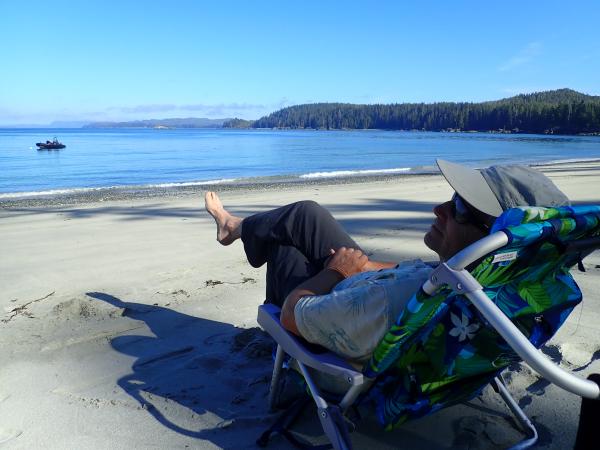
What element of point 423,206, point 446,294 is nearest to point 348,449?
point 446,294

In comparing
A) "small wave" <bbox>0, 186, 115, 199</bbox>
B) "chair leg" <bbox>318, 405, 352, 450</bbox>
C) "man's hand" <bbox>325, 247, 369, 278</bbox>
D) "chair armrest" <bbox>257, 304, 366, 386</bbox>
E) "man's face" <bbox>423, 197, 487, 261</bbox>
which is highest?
"man's face" <bbox>423, 197, 487, 261</bbox>

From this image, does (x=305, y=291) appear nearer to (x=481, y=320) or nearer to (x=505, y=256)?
(x=481, y=320)

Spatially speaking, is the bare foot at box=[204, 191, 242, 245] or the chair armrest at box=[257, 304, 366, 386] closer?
the chair armrest at box=[257, 304, 366, 386]

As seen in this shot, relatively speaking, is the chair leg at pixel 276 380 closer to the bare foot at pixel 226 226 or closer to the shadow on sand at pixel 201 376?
the shadow on sand at pixel 201 376

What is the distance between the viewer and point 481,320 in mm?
1778

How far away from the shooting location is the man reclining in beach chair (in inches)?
67.2

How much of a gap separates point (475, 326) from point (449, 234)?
20.7 inches

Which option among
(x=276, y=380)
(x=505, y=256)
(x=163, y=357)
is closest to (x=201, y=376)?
(x=163, y=357)

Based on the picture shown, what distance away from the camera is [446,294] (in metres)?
1.66

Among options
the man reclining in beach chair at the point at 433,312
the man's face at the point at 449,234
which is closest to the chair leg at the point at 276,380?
the man reclining in beach chair at the point at 433,312

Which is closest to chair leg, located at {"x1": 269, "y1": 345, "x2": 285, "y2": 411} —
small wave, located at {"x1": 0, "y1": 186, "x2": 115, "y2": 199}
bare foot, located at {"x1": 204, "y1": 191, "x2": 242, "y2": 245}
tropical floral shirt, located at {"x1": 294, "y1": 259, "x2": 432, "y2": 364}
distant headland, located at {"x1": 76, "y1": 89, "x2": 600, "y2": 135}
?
tropical floral shirt, located at {"x1": 294, "y1": 259, "x2": 432, "y2": 364}

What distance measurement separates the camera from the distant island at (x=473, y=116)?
363 ft

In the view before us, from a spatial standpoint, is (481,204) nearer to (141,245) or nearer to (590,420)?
(590,420)

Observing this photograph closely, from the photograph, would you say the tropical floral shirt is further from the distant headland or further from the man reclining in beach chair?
the distant headland
